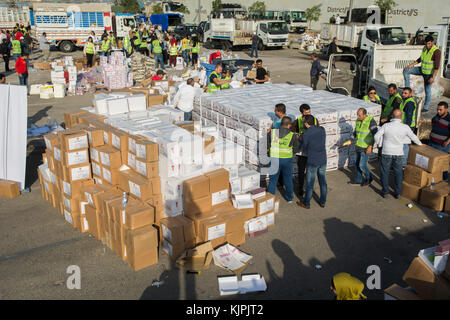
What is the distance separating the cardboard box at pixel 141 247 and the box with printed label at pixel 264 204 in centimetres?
184

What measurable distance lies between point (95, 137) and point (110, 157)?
665 millimetres

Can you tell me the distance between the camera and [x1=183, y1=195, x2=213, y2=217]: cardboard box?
6.25m

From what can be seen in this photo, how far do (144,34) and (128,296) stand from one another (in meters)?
29.9

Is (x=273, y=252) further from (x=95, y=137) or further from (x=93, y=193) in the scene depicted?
(x=95, y=137)

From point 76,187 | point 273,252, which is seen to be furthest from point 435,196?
point 76,187

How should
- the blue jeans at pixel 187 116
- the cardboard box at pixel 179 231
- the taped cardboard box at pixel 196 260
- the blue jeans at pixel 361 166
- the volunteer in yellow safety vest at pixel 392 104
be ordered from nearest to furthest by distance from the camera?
the taped cardboard box at pixel 196 260 → the cardboard box at pixel 179 231 → the blue jeans at pixel 361 166 → the volunteer in yellow safety vest at pixel 392 104 → the blue jeans at pixel 187 116

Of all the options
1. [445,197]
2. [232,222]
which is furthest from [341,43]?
[232,222]

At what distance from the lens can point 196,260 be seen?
5941 mm

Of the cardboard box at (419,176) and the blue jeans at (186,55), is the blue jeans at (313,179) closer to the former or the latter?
the cardboard box at (419,176)

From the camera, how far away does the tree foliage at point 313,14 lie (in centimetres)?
4409

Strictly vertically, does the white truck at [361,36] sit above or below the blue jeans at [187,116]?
above

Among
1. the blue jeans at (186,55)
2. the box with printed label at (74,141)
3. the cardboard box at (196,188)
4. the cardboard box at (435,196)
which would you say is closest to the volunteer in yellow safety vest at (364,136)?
the cardboard box at (435,196)

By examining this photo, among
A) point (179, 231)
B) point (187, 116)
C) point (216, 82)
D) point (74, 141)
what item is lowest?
point (179, 231)

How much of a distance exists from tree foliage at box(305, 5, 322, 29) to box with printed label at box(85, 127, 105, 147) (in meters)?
40.7
